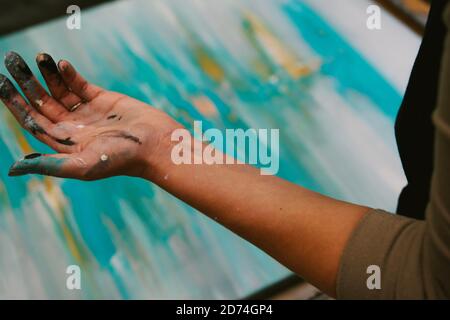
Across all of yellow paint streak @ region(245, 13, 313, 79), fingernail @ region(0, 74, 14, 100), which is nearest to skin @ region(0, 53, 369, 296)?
fingernail @ region(0, 74, 14, 100)

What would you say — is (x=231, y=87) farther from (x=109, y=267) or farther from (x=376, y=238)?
(x=376, y=238)

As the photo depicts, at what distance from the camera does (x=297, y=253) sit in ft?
1.94

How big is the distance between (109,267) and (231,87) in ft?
1.84

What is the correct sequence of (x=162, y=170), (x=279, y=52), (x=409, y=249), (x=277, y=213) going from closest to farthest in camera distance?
(x=409, y=249) → (x=277, y=213) → (x=162, y=170) → (x=279, y=52)

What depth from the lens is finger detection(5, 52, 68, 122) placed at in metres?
0.87

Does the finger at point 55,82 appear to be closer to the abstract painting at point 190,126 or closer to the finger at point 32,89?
the finger at point 32,89

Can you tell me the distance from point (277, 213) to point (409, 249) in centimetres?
16

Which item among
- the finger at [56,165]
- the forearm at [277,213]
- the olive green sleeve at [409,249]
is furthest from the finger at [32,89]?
the olive green sleeve at [409,249]

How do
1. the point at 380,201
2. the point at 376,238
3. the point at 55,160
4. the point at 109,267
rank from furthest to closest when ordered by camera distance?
the point at 380,201
the point at 109,267
the point at 55,160
the point at 376,238

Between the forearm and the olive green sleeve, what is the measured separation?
2 cm

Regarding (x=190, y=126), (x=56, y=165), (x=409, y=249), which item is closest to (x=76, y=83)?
(x=56, y=165)

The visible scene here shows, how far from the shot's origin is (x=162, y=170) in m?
0.76

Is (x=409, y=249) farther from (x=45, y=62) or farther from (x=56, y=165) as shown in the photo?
(x=45, y=62)
